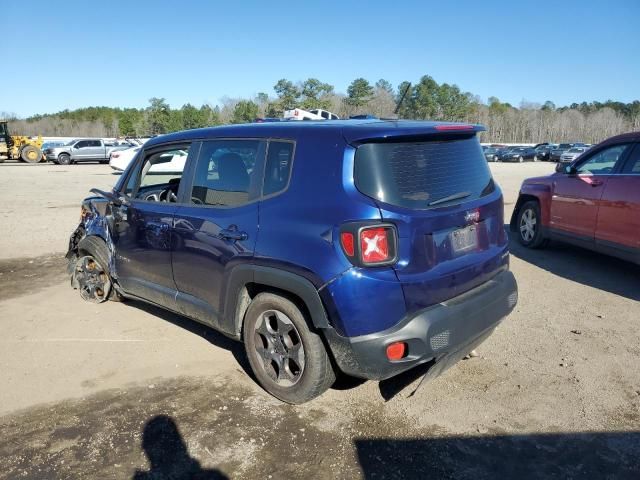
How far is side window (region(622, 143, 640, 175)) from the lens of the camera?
5.68 m

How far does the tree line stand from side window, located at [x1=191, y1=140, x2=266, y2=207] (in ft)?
216

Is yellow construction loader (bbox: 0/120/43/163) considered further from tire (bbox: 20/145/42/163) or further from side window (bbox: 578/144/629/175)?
side window (bbox: 578/144/629/175)

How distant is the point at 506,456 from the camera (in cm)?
276

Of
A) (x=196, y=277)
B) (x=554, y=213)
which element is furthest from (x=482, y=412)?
(x=554, y=213)

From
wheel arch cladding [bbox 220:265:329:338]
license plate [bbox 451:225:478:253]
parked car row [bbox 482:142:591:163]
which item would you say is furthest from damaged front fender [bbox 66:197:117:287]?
parked car row [bbox 482:142:591:163]

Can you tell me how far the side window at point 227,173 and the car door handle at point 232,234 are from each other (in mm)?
186

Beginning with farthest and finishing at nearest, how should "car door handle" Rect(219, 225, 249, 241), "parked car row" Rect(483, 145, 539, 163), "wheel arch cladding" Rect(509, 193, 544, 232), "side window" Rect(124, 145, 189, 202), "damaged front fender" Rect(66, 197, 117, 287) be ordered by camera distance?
"parked car row" Rect(483, 145, 539, 163)
"wheel arch cladding" Rect(509, 193, 544, 232)
"damaged front fender" Rect(66, 197, 117, 287)
"side window" Rect(124, 145, 189, 202)
"car door handle" Rect(219, 225, 249, 241)

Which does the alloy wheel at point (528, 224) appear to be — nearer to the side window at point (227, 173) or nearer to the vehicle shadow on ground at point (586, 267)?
the vehicle shadow on ground at point (586, 267)

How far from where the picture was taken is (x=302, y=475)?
8.66ft

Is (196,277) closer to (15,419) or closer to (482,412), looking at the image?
(15,419)

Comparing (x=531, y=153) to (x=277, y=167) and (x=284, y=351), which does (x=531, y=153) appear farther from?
(x=284, y=351)

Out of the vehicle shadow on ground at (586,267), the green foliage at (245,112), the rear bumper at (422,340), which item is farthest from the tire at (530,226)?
the green foliage at (245,112)

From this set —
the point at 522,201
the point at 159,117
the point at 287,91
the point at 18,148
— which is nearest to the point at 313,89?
the point at 287,91

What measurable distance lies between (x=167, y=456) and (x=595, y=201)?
5.72 meters
